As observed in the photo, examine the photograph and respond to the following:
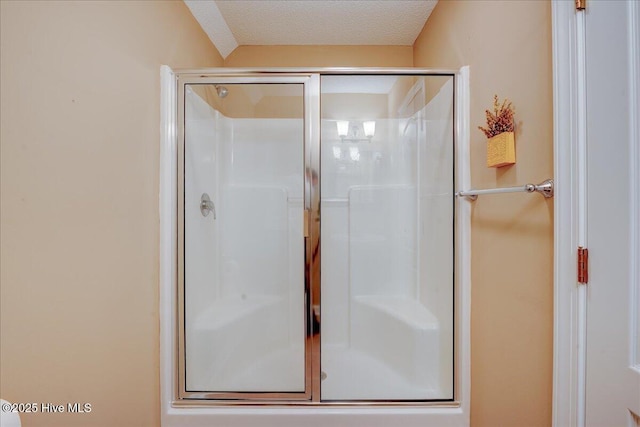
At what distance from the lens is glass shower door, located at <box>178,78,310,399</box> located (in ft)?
4.78

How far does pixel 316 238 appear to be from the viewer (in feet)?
4.90

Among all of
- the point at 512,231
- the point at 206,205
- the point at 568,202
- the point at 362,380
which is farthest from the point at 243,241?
the point at 568,202

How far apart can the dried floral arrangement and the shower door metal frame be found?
2.59 feet

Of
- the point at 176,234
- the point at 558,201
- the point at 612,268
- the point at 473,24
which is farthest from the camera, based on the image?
the point at 176,234

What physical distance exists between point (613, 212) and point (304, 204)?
3.78ft

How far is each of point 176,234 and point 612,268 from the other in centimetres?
164

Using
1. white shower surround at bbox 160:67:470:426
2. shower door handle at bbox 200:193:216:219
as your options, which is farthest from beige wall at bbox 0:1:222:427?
shower door handle at bbox 200:193:216:219

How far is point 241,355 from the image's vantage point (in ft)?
5.31

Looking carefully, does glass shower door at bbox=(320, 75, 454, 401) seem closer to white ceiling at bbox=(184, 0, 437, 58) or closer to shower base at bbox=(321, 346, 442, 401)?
shower base at bbox=(321, 346, 442, 401)

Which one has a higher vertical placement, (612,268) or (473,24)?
(473,24)

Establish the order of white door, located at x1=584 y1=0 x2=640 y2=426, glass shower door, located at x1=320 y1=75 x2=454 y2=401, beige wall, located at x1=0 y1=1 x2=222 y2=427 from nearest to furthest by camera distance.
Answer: white door, located at x1=584 y1=0 x2=640 y2=426 → beige wall, located at x1=0 y1=1 x2=222 y2=427 → glass shower door, located at x1=320 y1=75 x2=454 y2=401

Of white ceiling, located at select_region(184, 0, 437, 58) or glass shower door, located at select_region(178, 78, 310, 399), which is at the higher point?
white ceiling, located at select_region(184, 0, 437, 58)

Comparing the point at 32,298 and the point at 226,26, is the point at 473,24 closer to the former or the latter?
the point at 226,26

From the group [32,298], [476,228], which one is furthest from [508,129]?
[32,298]
